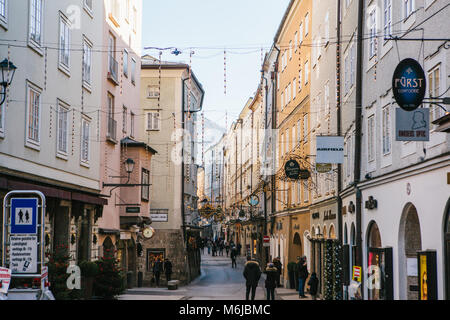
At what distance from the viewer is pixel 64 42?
959 inches

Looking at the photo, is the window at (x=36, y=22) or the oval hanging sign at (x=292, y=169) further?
the oval hanging sign at (x=292, y=169)

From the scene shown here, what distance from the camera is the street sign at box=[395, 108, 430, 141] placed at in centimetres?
1336

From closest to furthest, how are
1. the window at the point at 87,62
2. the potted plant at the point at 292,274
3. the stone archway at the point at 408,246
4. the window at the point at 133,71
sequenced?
the stone archway at the point at 408,246 → the window at the point at 87,62 → the window at the point at 133,71 → the potted plant at the point at 292,274

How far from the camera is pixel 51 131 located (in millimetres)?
22859

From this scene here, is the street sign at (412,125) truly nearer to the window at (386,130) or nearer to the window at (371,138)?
the window at (386,130)

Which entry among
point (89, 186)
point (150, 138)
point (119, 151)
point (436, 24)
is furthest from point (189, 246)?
point (436, 24)

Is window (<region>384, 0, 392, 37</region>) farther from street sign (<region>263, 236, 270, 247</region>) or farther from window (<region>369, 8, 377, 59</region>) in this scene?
street sign (<region>263, 236, 270, 247</region>)

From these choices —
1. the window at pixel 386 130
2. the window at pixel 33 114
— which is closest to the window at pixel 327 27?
the window at pixel 386 130

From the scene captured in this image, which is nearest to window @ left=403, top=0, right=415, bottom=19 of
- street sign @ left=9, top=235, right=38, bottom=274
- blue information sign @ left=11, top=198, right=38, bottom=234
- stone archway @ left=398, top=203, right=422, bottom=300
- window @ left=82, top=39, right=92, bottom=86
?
stone archway @ left=398, top=203, right=422, bottom=300

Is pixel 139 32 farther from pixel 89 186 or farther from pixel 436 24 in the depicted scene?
pixel 436 24

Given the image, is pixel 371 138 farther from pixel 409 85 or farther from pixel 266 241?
pixel 266 241

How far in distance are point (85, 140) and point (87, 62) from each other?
3.27 meters

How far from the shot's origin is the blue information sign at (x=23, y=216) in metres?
13.1

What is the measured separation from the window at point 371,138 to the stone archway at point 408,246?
164 inches
